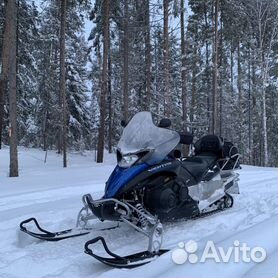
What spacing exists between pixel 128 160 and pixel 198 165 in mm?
1452

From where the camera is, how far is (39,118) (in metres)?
28.4

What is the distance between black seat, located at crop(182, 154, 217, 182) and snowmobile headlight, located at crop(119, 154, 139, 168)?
1037mm

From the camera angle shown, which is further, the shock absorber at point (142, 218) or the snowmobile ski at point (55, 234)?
the snowmobile ski at point (55, 234)

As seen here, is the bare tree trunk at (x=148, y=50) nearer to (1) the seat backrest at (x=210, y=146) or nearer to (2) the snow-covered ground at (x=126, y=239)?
(1) the seat backrest at (x=210, y=146)

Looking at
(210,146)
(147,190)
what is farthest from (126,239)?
(210,146)

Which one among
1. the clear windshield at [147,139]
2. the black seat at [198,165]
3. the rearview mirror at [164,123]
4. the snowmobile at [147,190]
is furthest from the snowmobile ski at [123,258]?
the black seat at [198,165]

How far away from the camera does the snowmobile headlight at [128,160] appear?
4391mm

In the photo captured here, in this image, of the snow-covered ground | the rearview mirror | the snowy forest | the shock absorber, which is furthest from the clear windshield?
the snowy forest

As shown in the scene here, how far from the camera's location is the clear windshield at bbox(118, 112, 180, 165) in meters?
4.54

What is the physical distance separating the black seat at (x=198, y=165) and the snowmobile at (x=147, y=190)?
0.01 metres

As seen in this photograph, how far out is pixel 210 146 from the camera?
6.41 metres

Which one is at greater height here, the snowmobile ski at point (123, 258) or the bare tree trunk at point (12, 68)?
the bare tree trunk at point (12, 68)

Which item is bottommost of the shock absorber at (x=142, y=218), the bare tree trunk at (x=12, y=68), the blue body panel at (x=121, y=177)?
the shock absorber at (x=142, y=218)

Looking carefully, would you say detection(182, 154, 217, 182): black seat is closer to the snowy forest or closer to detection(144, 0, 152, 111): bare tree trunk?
the snowy forest
